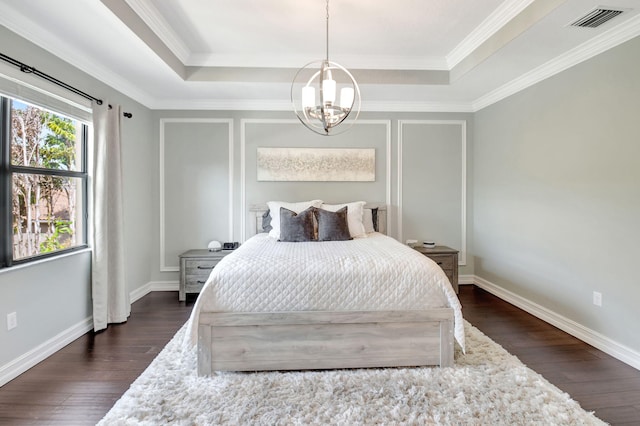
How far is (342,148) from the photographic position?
4207mm

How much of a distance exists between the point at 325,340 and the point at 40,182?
2570 mm

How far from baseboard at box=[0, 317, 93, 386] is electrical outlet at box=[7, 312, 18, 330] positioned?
0.23 meters

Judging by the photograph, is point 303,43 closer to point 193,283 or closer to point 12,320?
point 193,283

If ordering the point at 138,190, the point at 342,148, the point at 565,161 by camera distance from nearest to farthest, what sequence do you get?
1. the point at 565,161
2. the point at 138,190
3. the point at 342,148

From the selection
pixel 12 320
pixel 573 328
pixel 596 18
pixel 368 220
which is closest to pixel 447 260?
pixel 368 220

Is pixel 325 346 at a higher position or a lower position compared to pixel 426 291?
lower

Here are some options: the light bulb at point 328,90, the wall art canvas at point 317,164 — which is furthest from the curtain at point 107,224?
the light bulb at point 328,90

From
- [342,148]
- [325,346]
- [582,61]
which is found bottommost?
[325,346]

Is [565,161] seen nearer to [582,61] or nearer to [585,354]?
[582,61]

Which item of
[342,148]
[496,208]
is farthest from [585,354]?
[342,148]

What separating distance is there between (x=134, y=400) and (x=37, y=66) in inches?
97.5

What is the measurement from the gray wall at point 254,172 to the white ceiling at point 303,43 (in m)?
0.27

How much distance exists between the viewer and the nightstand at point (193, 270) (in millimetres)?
3656

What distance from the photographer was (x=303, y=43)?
312 cm
